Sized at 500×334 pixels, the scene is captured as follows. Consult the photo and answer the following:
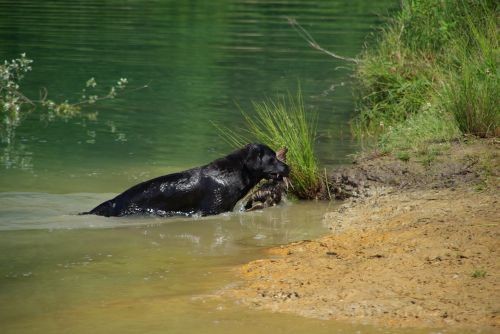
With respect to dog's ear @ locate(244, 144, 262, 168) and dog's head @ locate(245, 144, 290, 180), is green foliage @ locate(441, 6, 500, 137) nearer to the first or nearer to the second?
dog's head @ locate(245, 144, 290, 180)

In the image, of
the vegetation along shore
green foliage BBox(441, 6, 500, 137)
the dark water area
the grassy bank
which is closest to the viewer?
the vegetation along shore

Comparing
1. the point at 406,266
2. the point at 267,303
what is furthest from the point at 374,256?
the point at 267,303

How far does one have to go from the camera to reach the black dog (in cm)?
1041

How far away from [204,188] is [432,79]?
4.20m

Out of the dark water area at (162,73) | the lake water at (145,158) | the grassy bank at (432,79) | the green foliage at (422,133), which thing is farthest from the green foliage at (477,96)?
the dark water area at (162,73)

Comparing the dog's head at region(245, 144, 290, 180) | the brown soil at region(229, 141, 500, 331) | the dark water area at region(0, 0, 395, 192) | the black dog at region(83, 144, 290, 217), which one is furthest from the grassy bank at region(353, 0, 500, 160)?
the black dog at region(83, 144, 290, 217)

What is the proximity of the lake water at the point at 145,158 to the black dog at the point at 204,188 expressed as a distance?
20 centimetres

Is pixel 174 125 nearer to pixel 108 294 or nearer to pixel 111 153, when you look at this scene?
pixel 111 153

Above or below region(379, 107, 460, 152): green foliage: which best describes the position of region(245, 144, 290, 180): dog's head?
below

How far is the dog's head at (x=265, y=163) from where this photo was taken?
1046 cm

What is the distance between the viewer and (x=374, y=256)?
777 cm

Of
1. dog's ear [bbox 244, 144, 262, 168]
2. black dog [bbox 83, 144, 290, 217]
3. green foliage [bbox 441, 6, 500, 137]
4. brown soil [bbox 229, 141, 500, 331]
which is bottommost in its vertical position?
brown soil [bbox 229, 141, 500, 331]

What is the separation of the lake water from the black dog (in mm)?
203

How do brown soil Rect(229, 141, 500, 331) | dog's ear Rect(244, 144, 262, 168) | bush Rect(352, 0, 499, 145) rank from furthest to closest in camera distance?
bush Rect(352, 0, 499, 145) → dog's ear Rect(244, 144, 262, 168) → brown soil Rect(229, 141, 500, 331)
